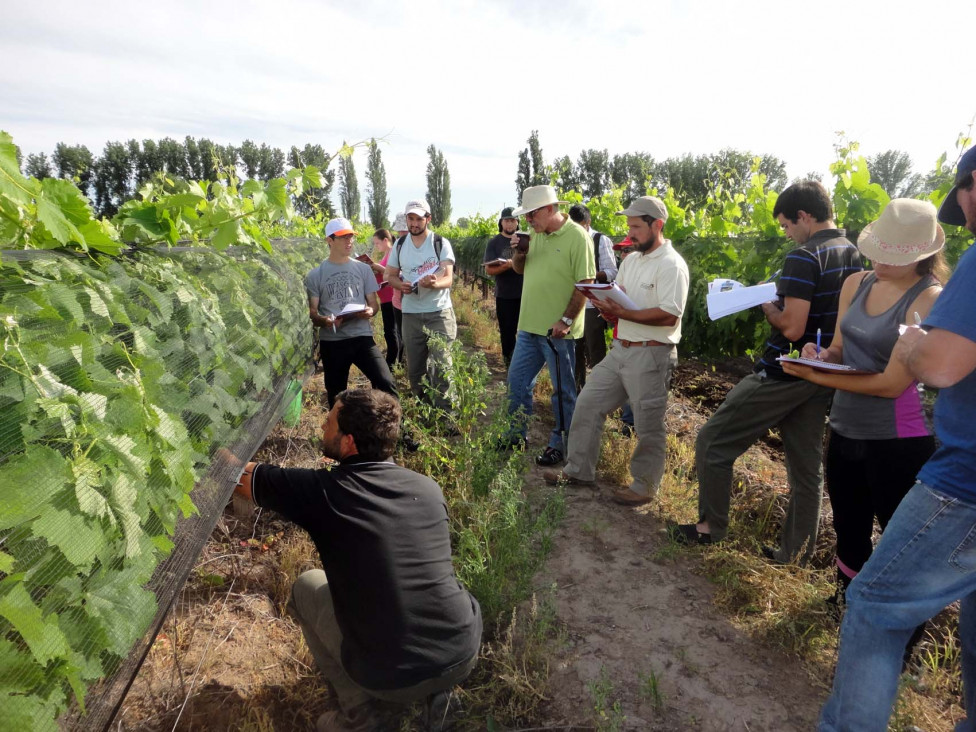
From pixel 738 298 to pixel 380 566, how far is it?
214 centimetres

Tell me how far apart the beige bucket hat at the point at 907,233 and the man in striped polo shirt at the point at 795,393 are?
622mm

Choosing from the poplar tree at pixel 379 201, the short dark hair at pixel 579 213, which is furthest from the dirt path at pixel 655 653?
the poplar tree at pixel 379 201

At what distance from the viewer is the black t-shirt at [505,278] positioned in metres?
5.95

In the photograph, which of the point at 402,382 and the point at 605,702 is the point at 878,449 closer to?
the point at 605,702

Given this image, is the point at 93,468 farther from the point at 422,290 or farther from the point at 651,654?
the point at 422,290

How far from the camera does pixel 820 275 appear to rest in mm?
2730

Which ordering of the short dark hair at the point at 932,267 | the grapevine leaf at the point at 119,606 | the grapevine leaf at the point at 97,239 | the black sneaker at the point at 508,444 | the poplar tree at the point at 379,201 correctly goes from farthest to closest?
the poplar tree at the point at 379,201 → the black sneaker at the point at 508,444 → the short dark hair at the point at 932,267 → the grapevine leaf at the point at 97,239 → the grapevine leaf at the point at 119,606

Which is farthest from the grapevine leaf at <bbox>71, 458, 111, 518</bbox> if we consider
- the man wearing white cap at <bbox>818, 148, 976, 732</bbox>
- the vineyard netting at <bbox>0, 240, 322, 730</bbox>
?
the man wearing white cap at <bbox>818, 148, 976, 732</bbox>

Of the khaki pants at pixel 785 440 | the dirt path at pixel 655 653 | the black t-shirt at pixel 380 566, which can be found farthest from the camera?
the khaki pants at pixel 785 440

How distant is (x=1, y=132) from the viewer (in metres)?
1.34

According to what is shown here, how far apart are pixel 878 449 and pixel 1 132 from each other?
2920 millimetres

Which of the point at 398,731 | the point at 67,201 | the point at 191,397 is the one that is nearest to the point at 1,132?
the point at 67,201

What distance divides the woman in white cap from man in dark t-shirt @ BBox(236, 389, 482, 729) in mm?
1578

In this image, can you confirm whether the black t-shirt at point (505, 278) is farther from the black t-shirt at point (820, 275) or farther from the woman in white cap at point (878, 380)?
the woman in white cap at point (878, 380)
